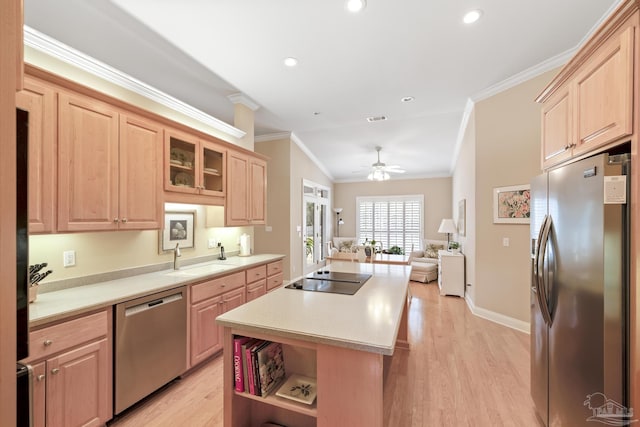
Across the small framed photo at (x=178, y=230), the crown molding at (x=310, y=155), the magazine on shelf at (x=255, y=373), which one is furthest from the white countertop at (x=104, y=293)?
the crown molding at (x=310, y=155)

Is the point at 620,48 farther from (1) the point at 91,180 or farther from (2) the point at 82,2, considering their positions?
(2) the point at 82,2

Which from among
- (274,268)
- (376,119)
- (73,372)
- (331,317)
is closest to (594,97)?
(331,317)

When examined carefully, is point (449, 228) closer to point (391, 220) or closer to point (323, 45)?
point (391, 220)

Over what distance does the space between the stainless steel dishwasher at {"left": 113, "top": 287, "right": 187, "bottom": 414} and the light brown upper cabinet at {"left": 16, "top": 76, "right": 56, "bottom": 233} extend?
2.43 feet

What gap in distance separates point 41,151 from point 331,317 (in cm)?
201

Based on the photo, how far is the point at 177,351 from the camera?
224 cm

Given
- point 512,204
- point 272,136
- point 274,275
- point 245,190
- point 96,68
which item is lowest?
point 274,275

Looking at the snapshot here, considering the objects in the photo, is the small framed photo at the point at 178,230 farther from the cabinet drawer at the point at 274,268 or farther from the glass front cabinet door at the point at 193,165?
the cabinet drawer at the point at 274,268

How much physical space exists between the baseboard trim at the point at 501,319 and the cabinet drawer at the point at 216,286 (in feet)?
10.9

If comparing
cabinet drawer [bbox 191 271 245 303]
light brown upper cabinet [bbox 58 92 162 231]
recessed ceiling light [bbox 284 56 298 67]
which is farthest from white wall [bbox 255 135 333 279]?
light brown upper cabinet [bbox 58 92 162 231]

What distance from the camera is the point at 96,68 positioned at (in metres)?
2.21

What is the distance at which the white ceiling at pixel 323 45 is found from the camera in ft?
7.19

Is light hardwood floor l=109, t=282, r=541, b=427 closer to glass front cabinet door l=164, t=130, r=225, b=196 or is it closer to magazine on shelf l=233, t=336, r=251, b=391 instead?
magazine on shelf l=233, t=336, r=251, b=391

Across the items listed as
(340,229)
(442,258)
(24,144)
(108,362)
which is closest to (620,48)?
(24,144)
